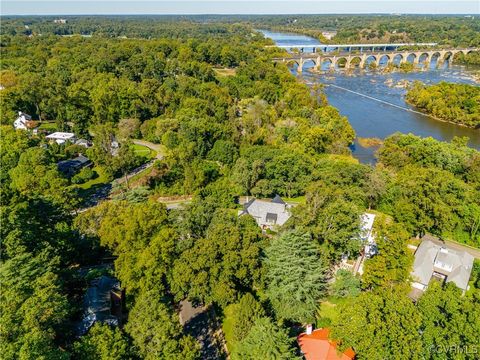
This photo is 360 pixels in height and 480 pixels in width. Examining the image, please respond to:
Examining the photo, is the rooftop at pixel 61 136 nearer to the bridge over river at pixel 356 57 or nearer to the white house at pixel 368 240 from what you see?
the white house at pixel 368 240

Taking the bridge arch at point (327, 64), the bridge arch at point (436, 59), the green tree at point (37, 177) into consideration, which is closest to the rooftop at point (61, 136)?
the green tree at point (37, 177)

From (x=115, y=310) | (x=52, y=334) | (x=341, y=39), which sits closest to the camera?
(x=52, y=334)

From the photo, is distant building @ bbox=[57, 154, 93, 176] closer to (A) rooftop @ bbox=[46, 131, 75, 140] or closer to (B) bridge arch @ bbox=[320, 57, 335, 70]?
(A) rooftop @ bbox=[46, 131, 75, 140]

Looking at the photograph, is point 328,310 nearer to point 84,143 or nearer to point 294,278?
point 294,278

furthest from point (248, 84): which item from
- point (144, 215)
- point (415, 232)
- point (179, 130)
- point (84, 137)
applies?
point (144, 215)

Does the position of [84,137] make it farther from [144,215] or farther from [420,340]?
[420,340]

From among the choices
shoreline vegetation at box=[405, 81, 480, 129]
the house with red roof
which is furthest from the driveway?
shoreline vegetation at box=[405, 81, 480, 129]
